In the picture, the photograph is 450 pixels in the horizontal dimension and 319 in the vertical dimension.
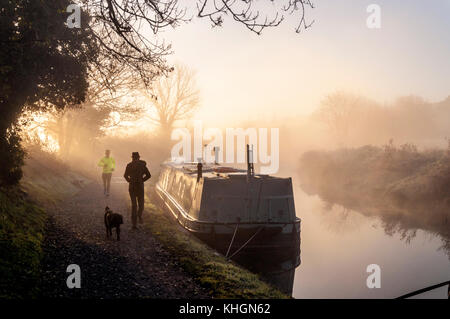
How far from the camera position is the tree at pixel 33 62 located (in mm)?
7719

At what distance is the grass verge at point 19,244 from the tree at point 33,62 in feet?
4.19

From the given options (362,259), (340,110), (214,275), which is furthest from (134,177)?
(340,110)

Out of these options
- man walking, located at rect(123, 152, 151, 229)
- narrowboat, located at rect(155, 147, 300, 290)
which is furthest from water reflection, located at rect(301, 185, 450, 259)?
man walking, located at rect(123, 152, 151, 229)

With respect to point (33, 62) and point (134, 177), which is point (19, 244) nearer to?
point (134, 177)

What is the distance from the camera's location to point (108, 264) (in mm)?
5910

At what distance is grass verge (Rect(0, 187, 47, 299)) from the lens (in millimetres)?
4430

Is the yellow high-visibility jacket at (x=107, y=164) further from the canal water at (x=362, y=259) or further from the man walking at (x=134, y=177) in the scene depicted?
the canal water at (x=362, y=259)

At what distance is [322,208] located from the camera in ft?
69.8

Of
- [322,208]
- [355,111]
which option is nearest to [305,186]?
[322,208]

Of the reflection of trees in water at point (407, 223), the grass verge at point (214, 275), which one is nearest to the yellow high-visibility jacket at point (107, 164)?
the grass verge at point (214, 275)

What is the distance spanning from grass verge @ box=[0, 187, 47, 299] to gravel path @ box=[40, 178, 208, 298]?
20 cm

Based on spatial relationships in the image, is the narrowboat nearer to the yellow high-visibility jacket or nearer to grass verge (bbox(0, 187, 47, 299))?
grass verge (bbox(0, 187, 47, 299))

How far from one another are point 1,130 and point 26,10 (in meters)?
3.42

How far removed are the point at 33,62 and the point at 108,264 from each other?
6.30m
